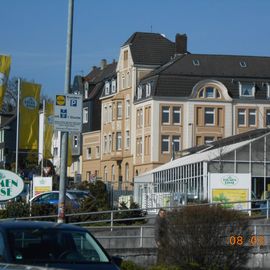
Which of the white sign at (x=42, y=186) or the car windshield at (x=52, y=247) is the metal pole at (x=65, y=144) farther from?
the white sign at (x=42, y=186)

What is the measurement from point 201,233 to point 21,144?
25316 millimetres

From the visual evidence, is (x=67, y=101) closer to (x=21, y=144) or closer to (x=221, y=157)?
(x=21, y=144)

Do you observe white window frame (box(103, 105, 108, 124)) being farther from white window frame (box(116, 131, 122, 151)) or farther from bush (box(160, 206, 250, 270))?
bush (box(160, 206, 250, 270))

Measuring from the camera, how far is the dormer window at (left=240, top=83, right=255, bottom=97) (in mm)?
91062

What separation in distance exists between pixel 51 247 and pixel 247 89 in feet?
260

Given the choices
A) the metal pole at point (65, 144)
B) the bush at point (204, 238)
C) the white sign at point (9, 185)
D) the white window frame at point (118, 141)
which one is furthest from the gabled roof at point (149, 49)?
the bush at point (204, 238)

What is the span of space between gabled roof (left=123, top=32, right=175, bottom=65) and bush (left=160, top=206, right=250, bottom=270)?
7547 cm

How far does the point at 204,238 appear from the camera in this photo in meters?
19.1

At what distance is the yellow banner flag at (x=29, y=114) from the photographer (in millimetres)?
42406

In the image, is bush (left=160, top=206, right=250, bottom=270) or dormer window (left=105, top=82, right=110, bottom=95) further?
dormer window (left=105, top=82, right=110, bottom=95)

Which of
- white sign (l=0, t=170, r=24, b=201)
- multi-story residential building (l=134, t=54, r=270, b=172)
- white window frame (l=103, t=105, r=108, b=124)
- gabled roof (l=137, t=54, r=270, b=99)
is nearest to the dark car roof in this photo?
white sign (l=0, t=170, r=24, b=201)

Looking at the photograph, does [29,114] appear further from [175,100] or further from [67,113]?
[175,100]

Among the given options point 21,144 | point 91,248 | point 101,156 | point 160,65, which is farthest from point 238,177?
point 101,156

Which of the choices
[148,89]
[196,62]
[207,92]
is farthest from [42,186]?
[196,62]
